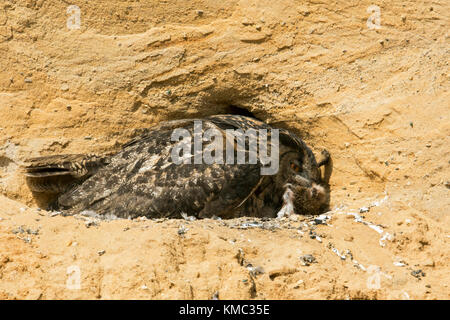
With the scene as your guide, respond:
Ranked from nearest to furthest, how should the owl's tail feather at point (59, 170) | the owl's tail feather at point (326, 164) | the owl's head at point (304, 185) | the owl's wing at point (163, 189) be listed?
the owl's wing at point (163, 189) < the owl's tail feather at point (59, 170) < the owl's head at point (304, 185) < the owl's tail feather at point (326, 164)

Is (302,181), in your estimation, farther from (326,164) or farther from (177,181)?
(177,181)

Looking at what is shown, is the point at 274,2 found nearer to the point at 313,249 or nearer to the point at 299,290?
the point at 313,249

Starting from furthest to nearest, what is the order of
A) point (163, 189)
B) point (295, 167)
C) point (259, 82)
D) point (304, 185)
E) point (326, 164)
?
point (326, 164) < point (259, 82) < point (295, 167) < point (304, 185) < point (163, 189)

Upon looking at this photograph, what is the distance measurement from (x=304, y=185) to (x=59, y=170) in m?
2.08

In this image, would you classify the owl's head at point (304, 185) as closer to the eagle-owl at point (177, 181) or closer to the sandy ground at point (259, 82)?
the eagle-owl at point (177, 181)

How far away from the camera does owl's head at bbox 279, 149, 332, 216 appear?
447cm

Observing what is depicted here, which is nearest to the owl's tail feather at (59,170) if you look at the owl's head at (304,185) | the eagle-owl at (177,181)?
the eagle-owl at (177,181)

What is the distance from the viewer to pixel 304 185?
14.8 feet

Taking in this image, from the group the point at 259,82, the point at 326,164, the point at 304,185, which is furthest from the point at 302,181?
the point at 259,82

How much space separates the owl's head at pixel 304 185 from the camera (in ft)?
14.7

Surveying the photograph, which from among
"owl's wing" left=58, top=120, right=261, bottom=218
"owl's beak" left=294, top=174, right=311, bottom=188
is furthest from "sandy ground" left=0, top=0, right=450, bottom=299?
"owl's wing" left=58, top=120, right=261, bottom=218

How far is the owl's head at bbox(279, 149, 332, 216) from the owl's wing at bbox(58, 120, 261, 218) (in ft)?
1.51

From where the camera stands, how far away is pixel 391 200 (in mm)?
4035

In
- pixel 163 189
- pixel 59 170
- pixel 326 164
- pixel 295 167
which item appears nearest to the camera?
pixel 163 189
